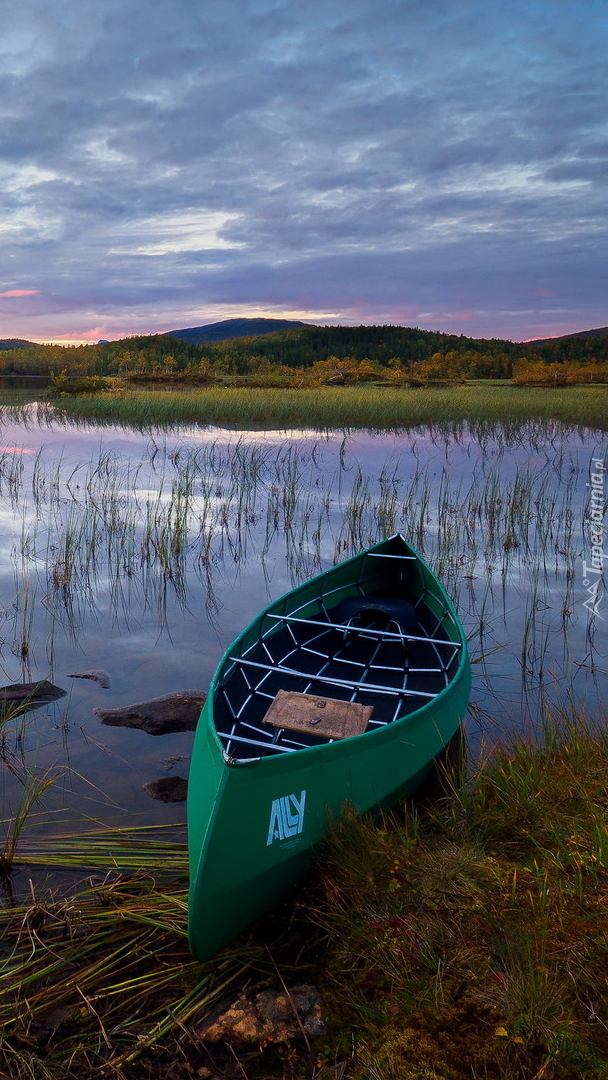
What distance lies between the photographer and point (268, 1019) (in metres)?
2.71

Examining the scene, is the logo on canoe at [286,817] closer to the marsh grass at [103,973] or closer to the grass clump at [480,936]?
the grass clump at [480,936]

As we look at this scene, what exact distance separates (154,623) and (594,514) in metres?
7.50

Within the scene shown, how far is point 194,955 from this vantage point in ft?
9.95

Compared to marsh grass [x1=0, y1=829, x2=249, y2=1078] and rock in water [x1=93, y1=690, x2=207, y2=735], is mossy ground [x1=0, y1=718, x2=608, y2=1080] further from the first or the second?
rock in water [x1=93, y1=690, x2=207, y2=735]

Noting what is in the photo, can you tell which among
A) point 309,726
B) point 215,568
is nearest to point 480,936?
point 309,726

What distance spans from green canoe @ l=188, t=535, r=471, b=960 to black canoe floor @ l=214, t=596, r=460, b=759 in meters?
0.01

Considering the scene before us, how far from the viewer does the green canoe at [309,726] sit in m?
3.09

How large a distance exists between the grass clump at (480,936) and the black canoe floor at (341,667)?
101 centimetres

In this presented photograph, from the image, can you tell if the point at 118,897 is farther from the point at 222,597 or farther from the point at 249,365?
the point at 249,365

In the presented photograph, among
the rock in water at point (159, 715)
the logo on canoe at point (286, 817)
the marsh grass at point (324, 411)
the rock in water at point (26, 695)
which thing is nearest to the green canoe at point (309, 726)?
the logo on canoe at point (286, 817)

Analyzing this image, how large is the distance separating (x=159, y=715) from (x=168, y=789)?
985 mm

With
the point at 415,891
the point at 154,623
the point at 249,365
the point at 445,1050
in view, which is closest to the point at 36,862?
the point at 415,891

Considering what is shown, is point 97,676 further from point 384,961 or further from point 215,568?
point 384,961

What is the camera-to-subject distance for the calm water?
207 inches
